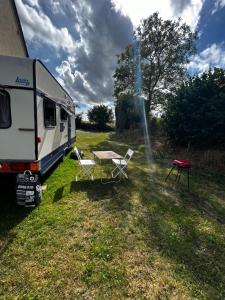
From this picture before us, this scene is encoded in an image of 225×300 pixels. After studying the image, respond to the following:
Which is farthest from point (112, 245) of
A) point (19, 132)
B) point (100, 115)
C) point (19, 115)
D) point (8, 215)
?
point (100, 115)

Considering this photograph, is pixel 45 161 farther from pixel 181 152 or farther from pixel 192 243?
pixel 181 152

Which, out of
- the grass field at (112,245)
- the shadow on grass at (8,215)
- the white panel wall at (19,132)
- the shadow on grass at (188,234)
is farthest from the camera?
the white panel wall at (19,132)

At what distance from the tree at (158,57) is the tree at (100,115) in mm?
15821

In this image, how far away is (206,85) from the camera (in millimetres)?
10281

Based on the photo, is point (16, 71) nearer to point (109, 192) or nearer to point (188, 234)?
point (109, 192)

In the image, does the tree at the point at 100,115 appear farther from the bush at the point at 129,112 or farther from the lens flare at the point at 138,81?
the lens flare at the point at 138,81

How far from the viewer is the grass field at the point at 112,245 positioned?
265 centimetres

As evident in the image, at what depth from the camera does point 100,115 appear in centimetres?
4069

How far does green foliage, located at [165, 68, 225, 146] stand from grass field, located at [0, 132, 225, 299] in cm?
497

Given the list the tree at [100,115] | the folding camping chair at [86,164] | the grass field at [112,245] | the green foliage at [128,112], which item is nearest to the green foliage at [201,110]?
the grass field at [112,245]

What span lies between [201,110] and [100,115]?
31465 millimetres

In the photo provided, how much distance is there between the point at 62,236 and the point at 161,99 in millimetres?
22864

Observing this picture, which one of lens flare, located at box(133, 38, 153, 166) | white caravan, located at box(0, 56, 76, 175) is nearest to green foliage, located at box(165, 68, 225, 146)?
white caravan, located at box(0, 56, 76, 175)

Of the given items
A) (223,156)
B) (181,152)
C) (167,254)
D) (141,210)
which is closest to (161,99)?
(181,152)
